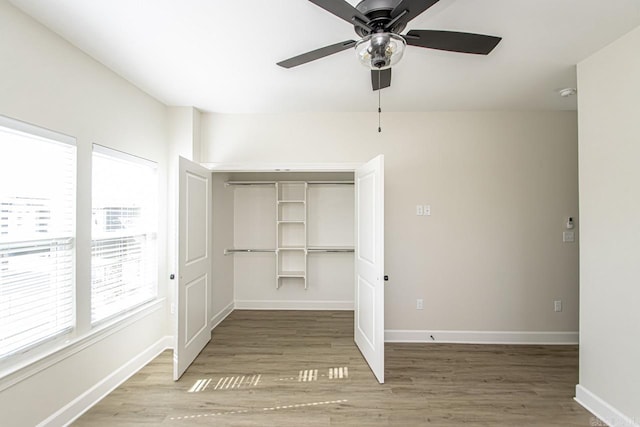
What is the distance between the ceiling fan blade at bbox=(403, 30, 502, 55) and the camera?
149 cm

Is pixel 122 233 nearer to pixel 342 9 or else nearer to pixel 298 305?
pixel 342 9

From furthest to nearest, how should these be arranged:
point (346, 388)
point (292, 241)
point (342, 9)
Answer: point (292, 241) < point (346, 388) < point (342, 9)

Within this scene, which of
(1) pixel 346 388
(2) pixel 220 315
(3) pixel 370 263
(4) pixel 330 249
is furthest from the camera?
(4) pixel 330 249

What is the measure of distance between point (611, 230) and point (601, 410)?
51.0 inches

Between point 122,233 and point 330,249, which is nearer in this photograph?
point 122,233

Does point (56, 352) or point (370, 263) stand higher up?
point (370, 263)

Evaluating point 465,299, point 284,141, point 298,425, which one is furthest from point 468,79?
point 298,425

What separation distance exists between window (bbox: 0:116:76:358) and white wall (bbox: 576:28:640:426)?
12.6ft

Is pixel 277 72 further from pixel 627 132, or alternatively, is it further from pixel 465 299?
pixel 465 299

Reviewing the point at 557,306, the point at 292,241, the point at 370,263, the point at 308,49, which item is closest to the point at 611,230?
the point at 557,306

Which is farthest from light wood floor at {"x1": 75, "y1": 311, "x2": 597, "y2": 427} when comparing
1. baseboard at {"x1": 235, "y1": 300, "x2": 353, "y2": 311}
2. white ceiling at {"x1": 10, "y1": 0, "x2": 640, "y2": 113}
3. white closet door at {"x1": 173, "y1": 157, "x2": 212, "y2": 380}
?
white ceiling at {"x1": 10, "y1": 0, "x2": 640, "y2": 113}

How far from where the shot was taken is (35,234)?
6.20 feet

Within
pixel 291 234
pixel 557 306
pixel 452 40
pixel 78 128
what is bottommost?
pixel 557 306

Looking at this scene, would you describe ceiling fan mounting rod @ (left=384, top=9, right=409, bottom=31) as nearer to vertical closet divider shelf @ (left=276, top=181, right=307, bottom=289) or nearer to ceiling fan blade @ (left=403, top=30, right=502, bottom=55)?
ceiling fan blade @ (left=403, top=30, right=502, bottom=55)
